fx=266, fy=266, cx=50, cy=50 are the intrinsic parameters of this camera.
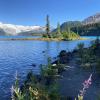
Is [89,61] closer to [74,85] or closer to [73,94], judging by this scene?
[74,85]

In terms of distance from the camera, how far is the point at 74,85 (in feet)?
66.5

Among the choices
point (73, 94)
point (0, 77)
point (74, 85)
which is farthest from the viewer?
point (0, 77)

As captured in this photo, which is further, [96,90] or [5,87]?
[5,87]

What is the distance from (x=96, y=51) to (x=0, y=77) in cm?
1514

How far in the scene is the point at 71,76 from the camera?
24.5 meters

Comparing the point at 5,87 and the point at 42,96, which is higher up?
the point at 42,96

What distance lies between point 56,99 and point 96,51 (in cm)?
2463

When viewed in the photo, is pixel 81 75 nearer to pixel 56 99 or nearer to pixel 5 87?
pixel 5 87

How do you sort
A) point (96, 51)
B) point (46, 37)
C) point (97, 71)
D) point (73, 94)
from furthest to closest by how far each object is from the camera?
1. point (46, 37)
2. point (96, 51)
3. point (97, 71)
4. point (73, 94)

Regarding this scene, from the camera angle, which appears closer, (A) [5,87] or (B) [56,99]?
(B) [56,99]

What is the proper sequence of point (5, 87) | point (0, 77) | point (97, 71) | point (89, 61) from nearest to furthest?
A: 1. point (5, 87)
2. point (97, 71)
3. point (0, 77)
4. point (89, 61)

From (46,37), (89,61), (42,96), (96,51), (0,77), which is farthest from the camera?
(46,37)

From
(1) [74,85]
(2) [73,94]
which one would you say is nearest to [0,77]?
(1) [74,85]

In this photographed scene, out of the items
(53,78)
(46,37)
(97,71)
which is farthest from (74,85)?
(46,37)
